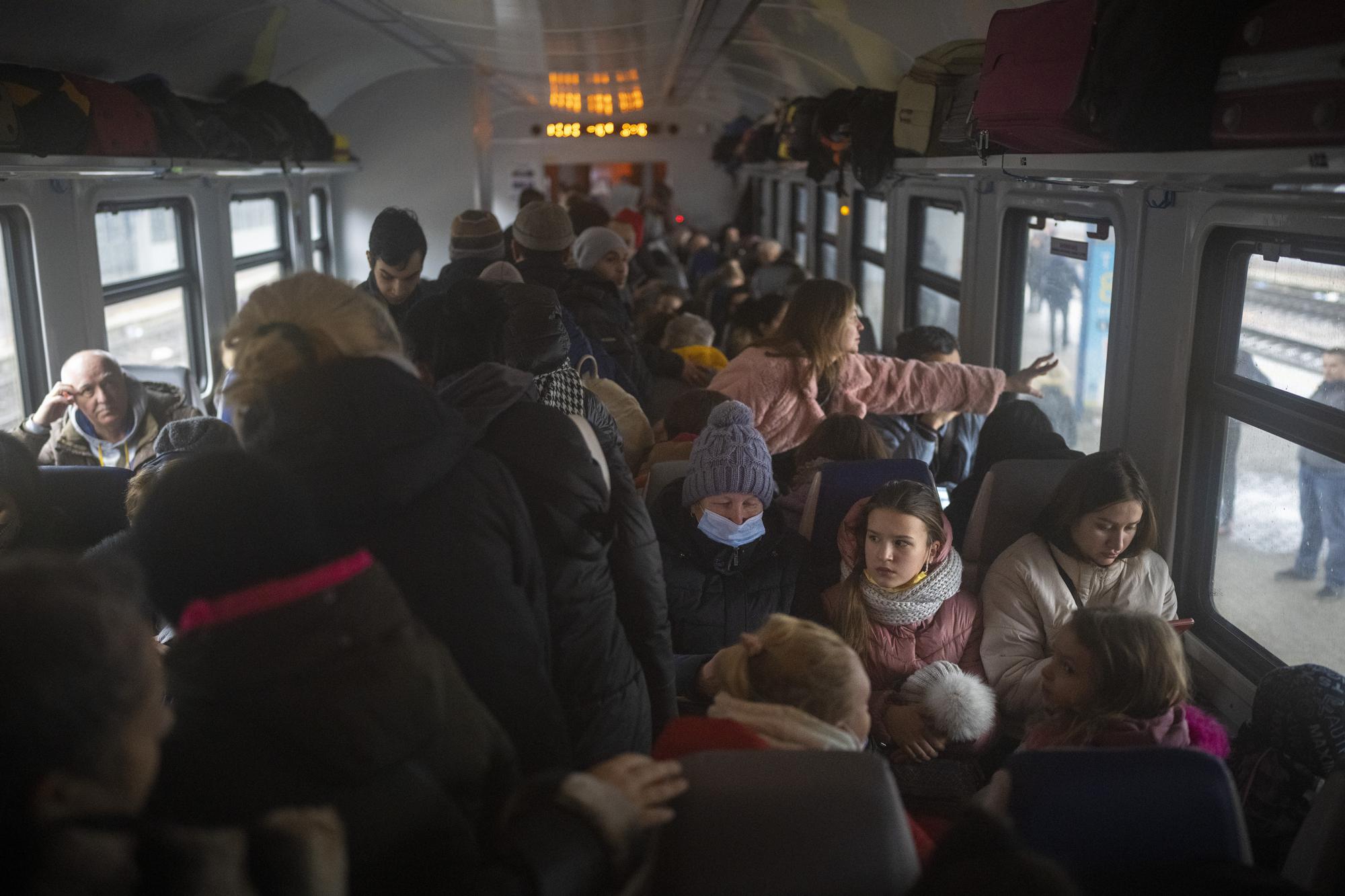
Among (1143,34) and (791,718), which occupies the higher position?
(1143,34)

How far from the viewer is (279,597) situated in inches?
54.5

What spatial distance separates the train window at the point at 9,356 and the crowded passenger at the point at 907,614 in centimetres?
409

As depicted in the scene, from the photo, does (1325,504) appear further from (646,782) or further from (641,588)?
(646,782)

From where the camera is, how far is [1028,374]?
4496 mm

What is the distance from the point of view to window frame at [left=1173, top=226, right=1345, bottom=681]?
9.98 feet

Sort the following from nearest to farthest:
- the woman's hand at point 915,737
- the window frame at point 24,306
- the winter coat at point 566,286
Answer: the woman's hand at point 915,737, the winter coat at point 566,286, the window frame at point 24,306

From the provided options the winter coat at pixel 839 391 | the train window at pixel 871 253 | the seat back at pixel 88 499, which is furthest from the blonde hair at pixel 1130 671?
the train window at pixel 871 253

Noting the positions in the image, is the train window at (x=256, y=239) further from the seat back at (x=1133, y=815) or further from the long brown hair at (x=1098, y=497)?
the seat back at (x=1133, y=815)

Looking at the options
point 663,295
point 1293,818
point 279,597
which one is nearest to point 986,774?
point 1293,818

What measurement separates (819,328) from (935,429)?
0.86 meters

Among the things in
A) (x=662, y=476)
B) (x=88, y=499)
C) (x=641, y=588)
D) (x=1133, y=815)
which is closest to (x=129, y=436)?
(x=88, y=499)

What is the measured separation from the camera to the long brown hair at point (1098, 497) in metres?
3.37

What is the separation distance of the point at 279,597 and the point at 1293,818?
231cm

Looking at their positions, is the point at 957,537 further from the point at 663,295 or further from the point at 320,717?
the point at 663,295
